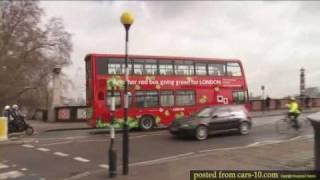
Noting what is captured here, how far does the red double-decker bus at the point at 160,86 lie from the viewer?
30.3 metres

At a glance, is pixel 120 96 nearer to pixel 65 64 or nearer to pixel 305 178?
pixel 305 178

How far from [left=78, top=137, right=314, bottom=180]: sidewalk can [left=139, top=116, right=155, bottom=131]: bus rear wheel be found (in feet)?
44.3

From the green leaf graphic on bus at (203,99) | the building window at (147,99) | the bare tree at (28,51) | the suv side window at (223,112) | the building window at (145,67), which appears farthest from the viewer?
the bare tree at (28,51)

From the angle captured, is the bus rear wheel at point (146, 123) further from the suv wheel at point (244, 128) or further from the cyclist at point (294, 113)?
the cyclist at point (294, 113)

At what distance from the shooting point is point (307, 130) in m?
27.0

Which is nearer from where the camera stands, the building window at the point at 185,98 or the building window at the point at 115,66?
the building window at the point at 115,66

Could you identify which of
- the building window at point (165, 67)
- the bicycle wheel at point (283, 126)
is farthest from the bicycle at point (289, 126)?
the building window at point (165, 67)

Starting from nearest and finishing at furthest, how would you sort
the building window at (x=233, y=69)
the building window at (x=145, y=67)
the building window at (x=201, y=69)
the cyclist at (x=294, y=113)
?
the cyclist at (x=294, y=113) → the building window at (x=145, y=67) → the building window at (x=201, y=69) → the building window at (x=233, y=69)

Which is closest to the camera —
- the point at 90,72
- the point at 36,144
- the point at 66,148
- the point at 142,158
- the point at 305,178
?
the point at 305,178

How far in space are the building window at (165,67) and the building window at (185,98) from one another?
4.31 ft

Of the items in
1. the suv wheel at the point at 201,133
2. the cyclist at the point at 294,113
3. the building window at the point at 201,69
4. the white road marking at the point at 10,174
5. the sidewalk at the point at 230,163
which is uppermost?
the building window at the point at 201,69

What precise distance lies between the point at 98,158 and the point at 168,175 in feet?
20.7

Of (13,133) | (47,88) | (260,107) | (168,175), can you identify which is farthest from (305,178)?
(47,88)

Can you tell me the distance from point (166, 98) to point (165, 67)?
5.67ft
